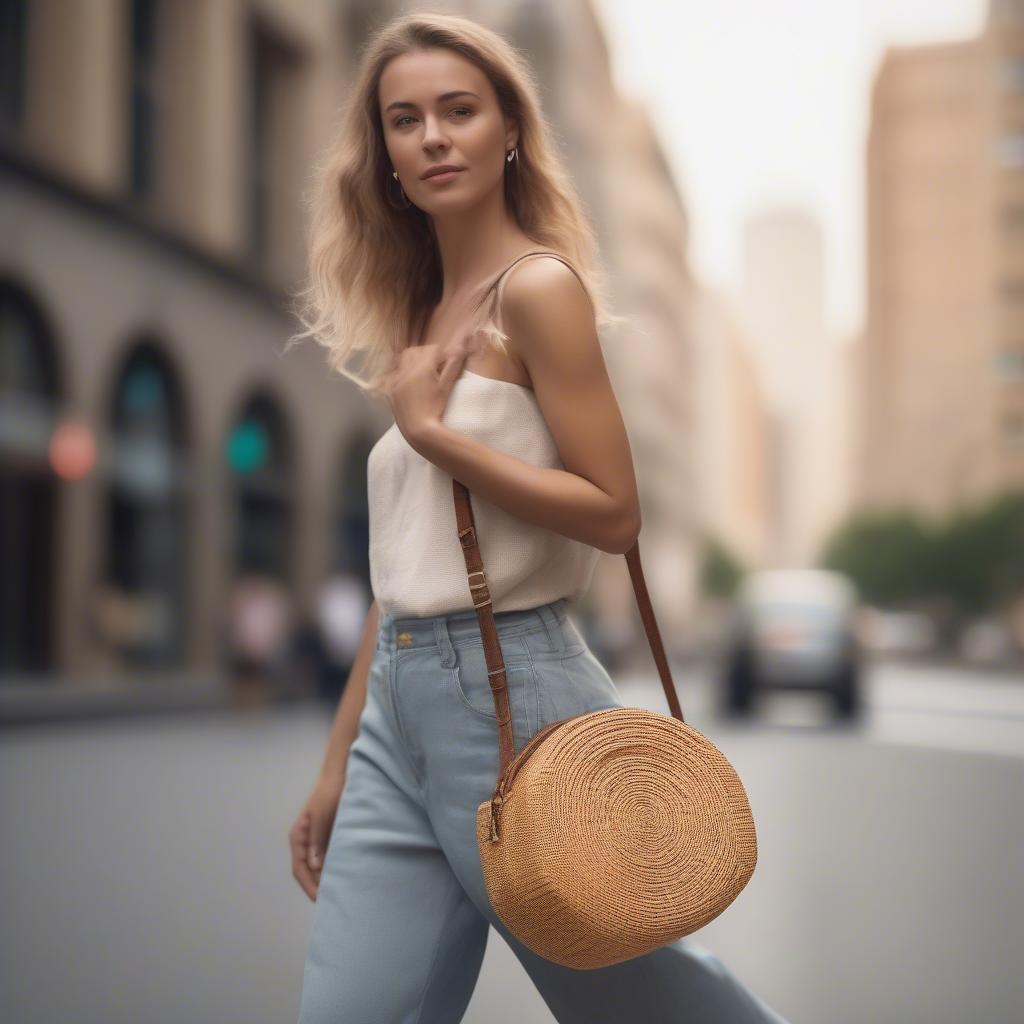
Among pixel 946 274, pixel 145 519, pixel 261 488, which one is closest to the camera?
pixel 145 519

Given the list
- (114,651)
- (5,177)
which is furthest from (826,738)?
(5,177)

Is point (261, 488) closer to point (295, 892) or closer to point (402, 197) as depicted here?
point (295, 892)

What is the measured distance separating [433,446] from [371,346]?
0.53 meters

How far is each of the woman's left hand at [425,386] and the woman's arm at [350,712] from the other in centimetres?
41

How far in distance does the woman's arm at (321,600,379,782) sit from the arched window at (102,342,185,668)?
18.0 meters

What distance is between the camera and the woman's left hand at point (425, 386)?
2100mm

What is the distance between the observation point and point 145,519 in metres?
22.1

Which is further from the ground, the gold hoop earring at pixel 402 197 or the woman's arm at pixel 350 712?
the gold hoop earring at pixel 402 197

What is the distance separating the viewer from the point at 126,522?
70.5ft

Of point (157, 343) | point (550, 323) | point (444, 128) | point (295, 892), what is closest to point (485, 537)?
point (550, 323)

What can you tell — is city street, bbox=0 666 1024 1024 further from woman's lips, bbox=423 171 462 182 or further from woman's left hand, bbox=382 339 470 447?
woman's lips, bbox=423 171 462 182

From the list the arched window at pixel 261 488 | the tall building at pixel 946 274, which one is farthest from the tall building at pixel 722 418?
the arched window at pixel 261 488

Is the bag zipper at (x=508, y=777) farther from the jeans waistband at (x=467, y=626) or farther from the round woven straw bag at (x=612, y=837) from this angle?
the jeans waistband at (x=467, y=626)

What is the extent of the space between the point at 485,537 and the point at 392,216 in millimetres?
656
